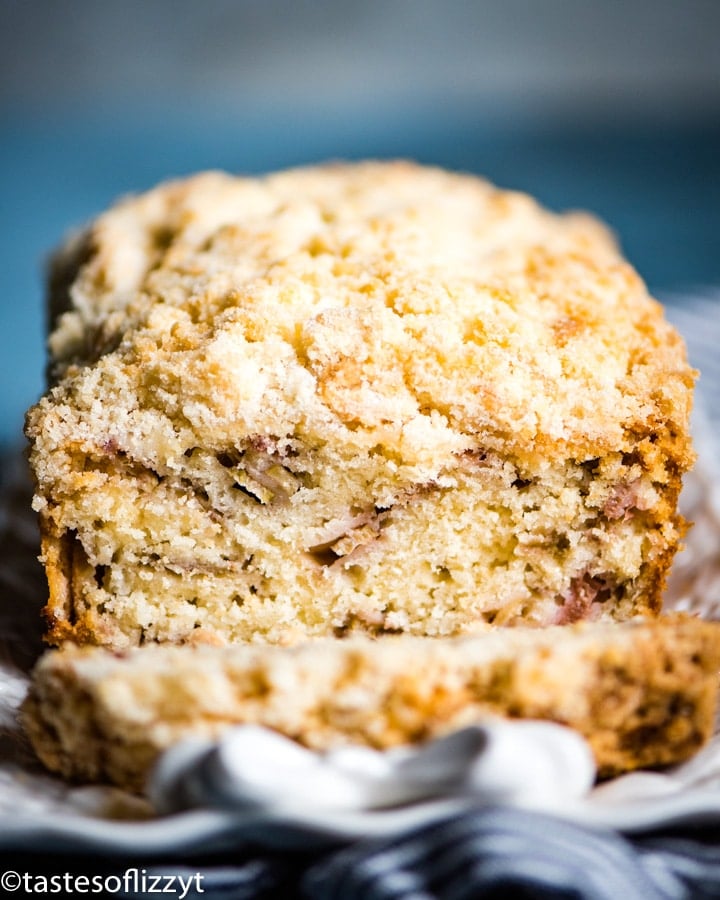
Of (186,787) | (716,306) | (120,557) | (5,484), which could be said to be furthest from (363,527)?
(716,306)

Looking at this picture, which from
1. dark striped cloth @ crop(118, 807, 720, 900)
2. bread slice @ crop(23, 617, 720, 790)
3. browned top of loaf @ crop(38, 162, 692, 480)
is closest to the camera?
dark striped cloth @ crop(118, 807, 720, 900)

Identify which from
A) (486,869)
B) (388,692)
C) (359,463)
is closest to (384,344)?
(359,463)

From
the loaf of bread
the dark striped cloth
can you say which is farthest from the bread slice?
the loaf of bread

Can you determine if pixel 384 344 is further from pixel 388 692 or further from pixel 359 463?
pixel 388 692

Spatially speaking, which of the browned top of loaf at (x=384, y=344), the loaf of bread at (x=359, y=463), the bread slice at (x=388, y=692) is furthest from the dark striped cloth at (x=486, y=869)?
the browned top of loaf at (x=384, y=344)

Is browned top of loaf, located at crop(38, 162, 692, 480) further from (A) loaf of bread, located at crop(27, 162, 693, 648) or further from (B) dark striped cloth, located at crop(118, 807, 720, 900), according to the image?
(B) dark striped cloth, located at crop(118, 807, 720, 900)
